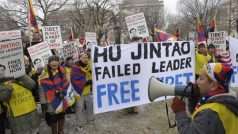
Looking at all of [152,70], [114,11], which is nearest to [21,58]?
[152,70]

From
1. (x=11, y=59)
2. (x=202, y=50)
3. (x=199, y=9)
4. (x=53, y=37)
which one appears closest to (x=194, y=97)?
(x=11, y=59)

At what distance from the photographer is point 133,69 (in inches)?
206

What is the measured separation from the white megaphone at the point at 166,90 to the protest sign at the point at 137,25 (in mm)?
7548

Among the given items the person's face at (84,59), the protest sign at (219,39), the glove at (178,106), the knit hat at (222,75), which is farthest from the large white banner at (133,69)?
the protest sign at (219,39)

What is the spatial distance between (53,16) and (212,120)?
135ft

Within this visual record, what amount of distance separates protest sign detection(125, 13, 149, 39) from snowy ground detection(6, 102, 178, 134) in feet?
10.8

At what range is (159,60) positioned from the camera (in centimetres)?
548

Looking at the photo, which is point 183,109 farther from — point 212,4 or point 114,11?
point 212,4

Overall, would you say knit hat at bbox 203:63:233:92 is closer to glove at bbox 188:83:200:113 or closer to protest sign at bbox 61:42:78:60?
glove at bbox 188:83:200:113

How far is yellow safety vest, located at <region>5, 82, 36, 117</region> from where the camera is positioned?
4.82 m

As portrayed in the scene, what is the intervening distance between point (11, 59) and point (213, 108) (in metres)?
3.40

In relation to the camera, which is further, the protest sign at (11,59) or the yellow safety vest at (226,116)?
the protest sign at (11,59)

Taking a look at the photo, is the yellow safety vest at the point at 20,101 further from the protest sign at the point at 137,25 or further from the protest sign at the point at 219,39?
the protest sign at the point at 219,39

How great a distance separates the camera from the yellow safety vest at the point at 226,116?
221cm
